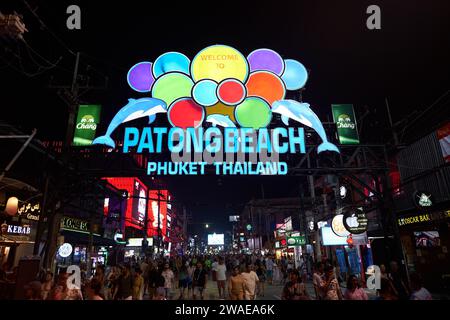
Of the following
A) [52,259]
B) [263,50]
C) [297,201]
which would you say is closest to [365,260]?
[263,50]

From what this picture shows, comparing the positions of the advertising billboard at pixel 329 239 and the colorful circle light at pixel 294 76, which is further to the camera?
the advertising billboard at pixel 329 239

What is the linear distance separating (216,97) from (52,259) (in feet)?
30.0

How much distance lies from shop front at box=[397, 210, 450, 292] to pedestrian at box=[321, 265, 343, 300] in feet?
34.2

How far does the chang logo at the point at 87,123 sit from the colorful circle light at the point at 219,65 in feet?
15.7

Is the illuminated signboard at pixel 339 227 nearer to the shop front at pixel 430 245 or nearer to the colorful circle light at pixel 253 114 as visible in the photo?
the shop front at pixel 430 245

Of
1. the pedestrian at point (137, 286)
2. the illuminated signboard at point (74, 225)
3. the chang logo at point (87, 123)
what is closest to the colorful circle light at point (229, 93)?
the chang logo at point (87, 123)

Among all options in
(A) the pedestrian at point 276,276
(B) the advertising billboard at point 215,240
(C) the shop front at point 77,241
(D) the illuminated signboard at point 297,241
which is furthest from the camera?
(B) the advertising billboard at point 215,240

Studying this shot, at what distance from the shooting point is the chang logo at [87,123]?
42.7 feet

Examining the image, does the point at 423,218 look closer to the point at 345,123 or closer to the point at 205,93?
the point at 345,123

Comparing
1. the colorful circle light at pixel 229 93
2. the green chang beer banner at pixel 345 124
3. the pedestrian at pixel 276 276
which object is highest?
the colorful circle light at pixel 229 93

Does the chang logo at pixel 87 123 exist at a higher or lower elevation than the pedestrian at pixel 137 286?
higher

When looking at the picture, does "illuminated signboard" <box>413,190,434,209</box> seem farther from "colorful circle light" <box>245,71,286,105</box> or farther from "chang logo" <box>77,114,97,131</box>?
"chang logo" <box>77,114,97,131</box>
